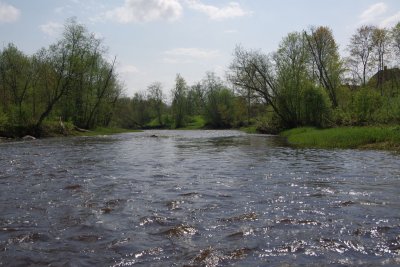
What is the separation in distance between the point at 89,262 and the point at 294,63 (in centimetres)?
5542

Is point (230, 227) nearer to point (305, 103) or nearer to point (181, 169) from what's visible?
point (181, 169)

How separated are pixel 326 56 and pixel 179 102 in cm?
7733

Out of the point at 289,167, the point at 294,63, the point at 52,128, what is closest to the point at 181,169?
the point at 289,167

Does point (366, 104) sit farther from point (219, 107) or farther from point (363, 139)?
point (219, 107)

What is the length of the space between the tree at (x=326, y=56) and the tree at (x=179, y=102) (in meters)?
75.8

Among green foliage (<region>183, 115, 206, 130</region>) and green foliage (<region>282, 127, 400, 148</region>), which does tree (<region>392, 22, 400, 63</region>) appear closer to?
green foliage (<region>282, 127, 400, 148</region>)

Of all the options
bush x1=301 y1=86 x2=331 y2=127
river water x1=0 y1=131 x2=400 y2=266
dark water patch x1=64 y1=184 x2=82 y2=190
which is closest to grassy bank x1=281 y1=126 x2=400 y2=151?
river water x1=0 y1=131 x2=400 y2=266

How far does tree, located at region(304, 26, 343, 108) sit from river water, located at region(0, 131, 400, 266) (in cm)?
4402

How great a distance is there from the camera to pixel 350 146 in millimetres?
28828

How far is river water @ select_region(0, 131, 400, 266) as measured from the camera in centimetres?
726

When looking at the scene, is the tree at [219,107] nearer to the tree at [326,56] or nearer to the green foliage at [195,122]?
the green foliage at [195,122]

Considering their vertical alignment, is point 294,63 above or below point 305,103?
above

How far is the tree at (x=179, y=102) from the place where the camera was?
135 m

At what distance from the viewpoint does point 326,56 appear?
61188 millimetres
